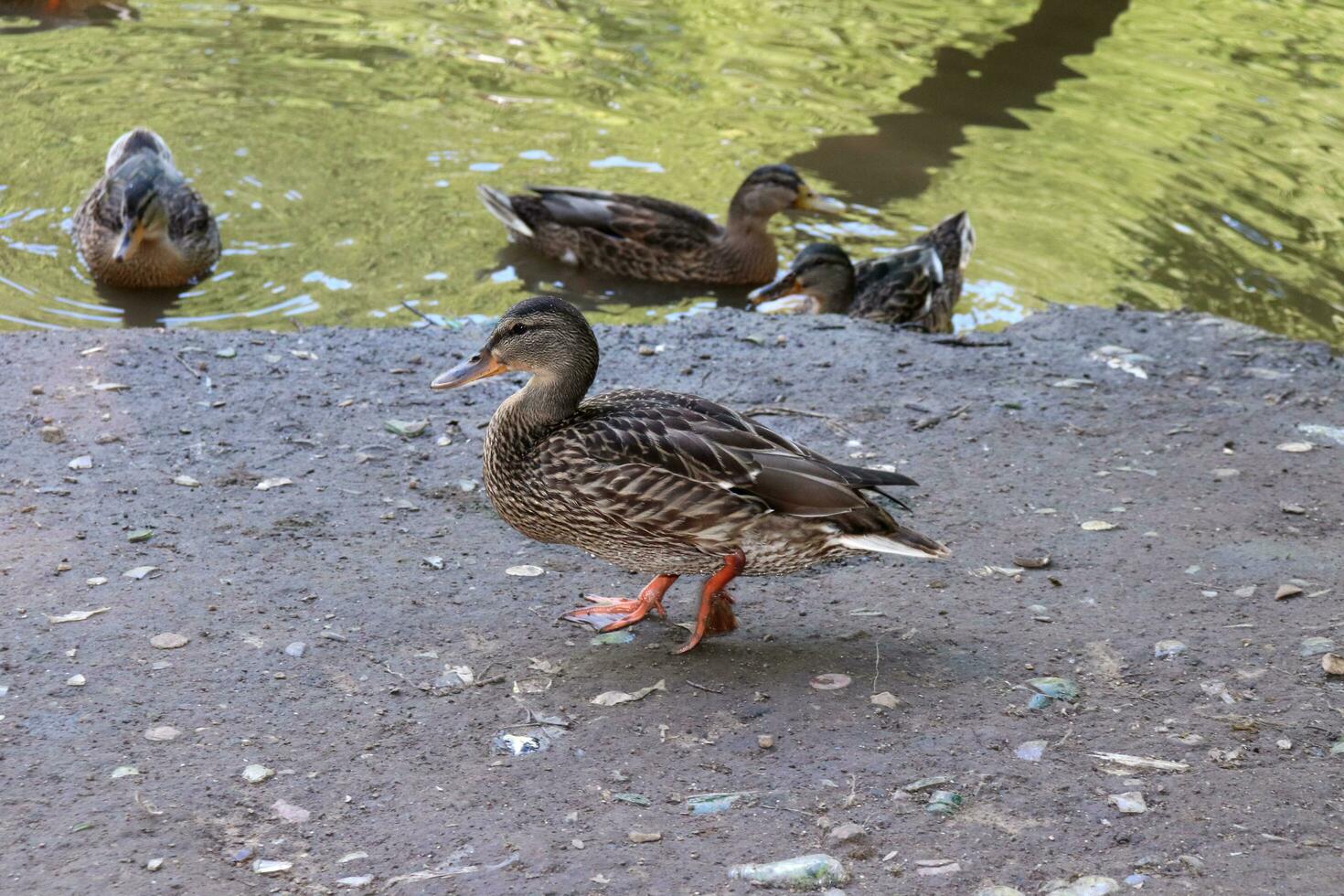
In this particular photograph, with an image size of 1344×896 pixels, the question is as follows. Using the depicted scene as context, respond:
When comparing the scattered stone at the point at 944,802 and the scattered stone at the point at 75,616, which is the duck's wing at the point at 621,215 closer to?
the scattered stone at the point at 75,616

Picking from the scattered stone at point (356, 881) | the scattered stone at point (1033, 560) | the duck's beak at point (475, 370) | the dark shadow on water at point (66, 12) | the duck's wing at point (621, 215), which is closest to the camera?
the scattered stone at point (356, 881)

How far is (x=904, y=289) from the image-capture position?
9.63 meters

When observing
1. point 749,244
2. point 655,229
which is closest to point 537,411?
point 655,229

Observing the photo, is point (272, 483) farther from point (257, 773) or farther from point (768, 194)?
point (768, 194)

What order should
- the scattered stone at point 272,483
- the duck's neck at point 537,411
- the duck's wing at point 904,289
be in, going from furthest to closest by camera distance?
1. the duck's wing at point 904,289
2. the scattered stone at point 272,483
3. the duck's neck at point 537,411

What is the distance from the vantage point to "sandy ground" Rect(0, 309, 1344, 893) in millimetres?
4012

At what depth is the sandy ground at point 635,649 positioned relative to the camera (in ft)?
13.2

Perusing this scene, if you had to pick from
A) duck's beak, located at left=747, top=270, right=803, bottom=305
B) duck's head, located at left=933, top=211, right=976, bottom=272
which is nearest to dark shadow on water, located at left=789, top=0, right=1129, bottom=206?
duck's head, located at left=933, top=211, right=976, bottom=272

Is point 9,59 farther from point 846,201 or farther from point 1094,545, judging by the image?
point 1094,545

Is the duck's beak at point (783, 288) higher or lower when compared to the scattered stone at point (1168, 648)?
lower

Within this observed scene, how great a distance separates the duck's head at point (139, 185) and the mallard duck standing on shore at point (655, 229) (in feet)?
7.64

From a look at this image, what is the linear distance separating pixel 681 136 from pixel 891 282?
3593mm

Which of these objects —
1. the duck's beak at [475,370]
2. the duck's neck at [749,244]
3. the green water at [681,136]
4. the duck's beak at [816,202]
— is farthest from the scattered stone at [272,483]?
the duck's beak at [816,202]

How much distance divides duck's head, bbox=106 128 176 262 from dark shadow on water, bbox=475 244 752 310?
2.23 metres
